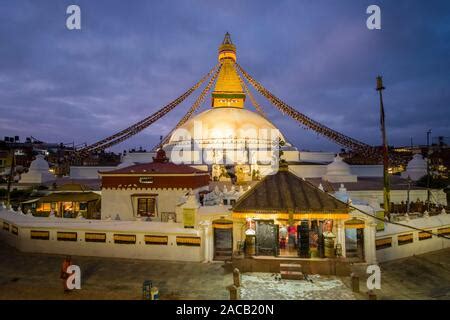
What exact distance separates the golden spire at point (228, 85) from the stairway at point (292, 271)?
3120 cm

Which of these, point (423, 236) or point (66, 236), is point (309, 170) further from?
point (66, 236)

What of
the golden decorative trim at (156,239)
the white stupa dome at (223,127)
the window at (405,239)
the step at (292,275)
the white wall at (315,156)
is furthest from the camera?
the white wall at (315,156)

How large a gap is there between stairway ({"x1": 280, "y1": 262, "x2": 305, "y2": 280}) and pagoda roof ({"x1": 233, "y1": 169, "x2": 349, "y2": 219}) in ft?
6.19

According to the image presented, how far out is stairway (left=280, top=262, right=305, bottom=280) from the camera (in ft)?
33.9

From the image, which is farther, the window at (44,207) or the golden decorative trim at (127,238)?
the window at (44,207)

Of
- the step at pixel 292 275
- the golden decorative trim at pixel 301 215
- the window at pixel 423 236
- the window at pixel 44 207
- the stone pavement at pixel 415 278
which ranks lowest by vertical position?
the stone pavement at pixel 415 278

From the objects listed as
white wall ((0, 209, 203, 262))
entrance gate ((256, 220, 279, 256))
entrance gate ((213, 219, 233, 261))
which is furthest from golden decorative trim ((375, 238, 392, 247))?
white wall ((0, 209, 203, 262))

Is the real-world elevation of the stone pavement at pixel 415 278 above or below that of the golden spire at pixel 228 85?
below

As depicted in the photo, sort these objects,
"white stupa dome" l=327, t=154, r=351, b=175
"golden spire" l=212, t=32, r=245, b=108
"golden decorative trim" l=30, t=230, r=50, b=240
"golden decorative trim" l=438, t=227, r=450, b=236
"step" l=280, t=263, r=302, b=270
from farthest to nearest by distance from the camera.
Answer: "golden spire" l=212, t=32, r=245, b=108, "white stupa dome" l=327, t=154, r=351, b=175, "golden decorative trim" l=438, t=227, r=450, b=236, "golden decorative trim" l=30, t=230, r=50, b=240, "step" l=280, t=263, r=302, b=270

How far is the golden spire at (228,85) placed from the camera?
39812mm

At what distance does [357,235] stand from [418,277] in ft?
8.50

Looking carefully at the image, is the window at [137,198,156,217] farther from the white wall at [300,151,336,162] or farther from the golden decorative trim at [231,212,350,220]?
the white wall at [300,151,336,162]

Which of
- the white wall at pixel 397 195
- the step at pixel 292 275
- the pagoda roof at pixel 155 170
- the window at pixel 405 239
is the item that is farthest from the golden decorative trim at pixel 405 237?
the pagoda roof at pixel 155 170

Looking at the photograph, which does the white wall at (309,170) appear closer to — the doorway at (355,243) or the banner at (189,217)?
the doorway at (355,243)
